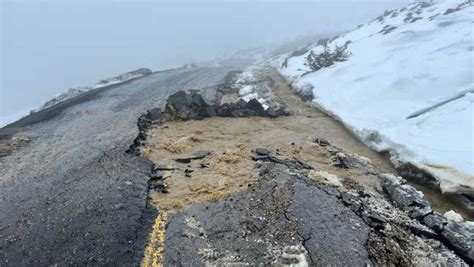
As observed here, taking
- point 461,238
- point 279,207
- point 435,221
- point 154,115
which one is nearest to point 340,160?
point 435,221

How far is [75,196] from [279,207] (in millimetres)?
2782

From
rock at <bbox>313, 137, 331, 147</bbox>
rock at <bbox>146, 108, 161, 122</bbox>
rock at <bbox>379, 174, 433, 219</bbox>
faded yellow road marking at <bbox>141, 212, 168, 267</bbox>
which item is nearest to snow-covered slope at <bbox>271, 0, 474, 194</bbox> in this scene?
rock at <bbox>379, 174, 433, 219</bbox>

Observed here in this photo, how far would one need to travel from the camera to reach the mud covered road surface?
4793 millimetres

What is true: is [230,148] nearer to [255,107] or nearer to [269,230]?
[255,107]

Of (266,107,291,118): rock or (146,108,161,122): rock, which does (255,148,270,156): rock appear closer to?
(146,108,161,122): rock

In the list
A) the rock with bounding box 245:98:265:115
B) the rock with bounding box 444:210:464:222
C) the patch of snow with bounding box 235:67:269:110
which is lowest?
the rock with bounding box 444:210:464:222

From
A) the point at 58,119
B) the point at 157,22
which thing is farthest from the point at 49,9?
the point at 58,119

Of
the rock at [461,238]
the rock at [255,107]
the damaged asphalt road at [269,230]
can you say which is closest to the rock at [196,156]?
the damaged asphalt road at [269,230]

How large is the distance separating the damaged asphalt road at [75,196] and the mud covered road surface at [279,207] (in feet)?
1.09

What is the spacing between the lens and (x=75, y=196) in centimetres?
622

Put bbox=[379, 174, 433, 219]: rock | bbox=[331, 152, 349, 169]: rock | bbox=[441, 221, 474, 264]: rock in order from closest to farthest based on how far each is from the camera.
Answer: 1. bbox=[441, 221, 474, 264]: rock
2. bbox=[379, 174, 433, 219]: rock
3. bbox=[331, 152, 349, 169]: rock

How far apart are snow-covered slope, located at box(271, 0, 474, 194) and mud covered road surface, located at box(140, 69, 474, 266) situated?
3.01 feet

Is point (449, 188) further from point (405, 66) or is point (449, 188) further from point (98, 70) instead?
point (98, 70)

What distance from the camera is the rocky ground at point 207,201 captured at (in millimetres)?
4840
